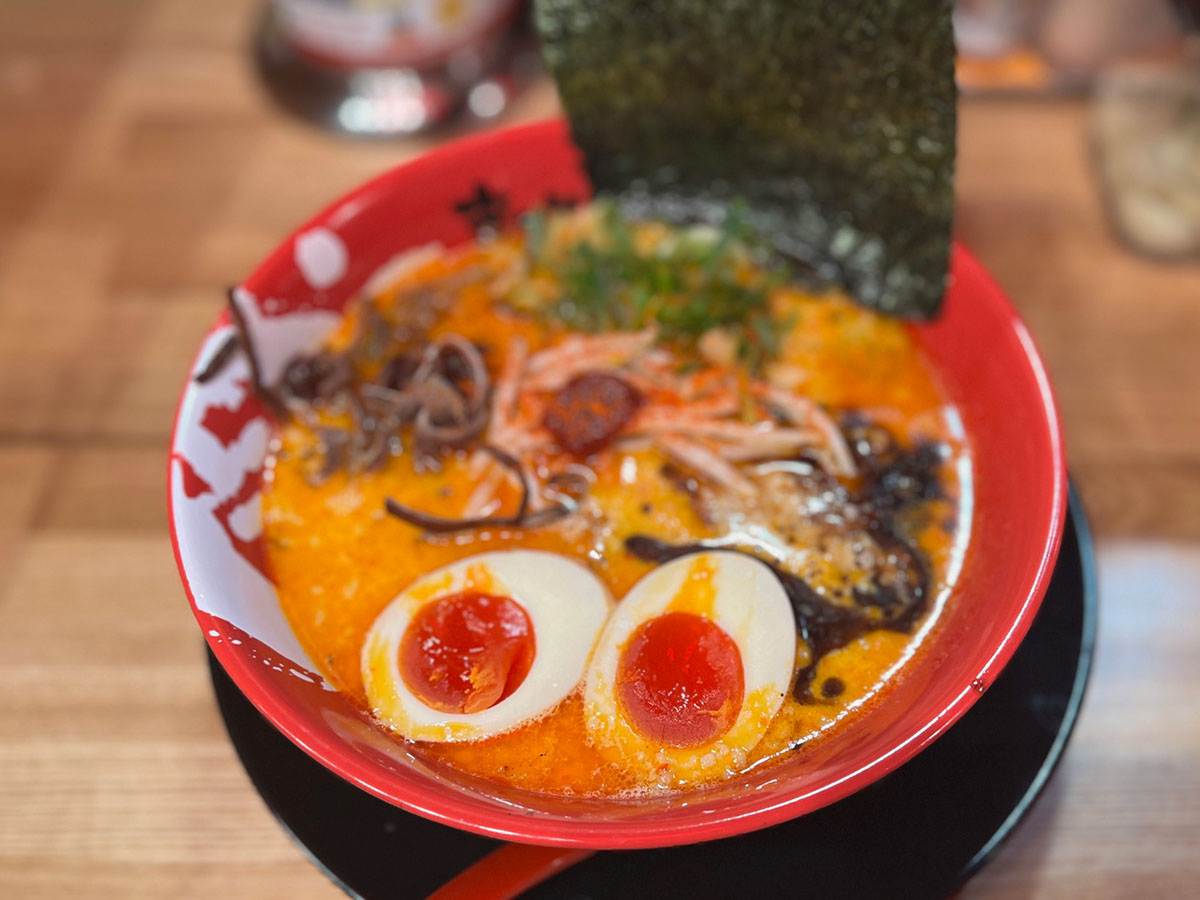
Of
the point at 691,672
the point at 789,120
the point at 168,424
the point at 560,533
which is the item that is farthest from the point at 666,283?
the point at 168,424

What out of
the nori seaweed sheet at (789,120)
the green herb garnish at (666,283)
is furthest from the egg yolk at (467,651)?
the nori seaweed sheet at (789,120)

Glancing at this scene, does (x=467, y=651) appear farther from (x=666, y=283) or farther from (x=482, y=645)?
(x=666, y=283)

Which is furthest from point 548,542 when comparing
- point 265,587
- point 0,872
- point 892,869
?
point 0,872

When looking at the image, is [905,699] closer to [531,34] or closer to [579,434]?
[579,434]

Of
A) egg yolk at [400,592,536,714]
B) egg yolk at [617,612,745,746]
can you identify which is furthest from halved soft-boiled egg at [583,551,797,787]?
egg yolk at [400,592,536,714]

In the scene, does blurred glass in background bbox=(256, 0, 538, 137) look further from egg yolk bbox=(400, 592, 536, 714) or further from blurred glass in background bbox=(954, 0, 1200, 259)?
egg yolk bbox=(400, 592, 536, 714)

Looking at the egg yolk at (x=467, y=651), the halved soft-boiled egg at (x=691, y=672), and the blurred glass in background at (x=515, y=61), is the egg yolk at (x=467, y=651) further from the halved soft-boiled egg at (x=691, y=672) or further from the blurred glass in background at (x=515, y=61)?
the blurred glass in background at (x=515, y=61)
